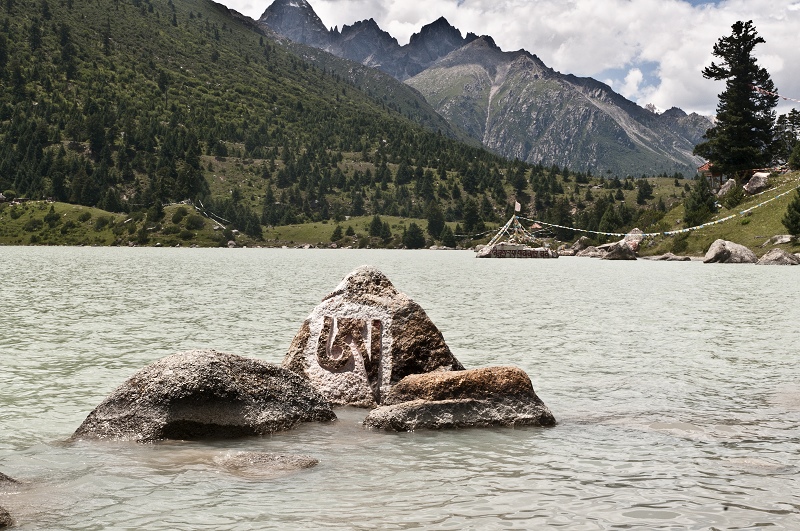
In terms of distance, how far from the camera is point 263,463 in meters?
11.9

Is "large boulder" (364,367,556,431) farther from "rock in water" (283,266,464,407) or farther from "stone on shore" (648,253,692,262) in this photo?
"stone on shore" (648,253,692,262)

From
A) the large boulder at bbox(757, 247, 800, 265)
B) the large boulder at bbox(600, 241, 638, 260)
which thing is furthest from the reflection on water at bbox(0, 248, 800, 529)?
the large boulder at bbox(600, 241, 638, 260)

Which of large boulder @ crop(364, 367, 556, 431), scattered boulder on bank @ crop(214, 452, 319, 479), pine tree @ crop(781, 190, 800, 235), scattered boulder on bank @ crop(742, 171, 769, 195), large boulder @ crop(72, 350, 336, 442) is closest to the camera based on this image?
scattered boulder on bank @ crop(214, 452, 319, 479)

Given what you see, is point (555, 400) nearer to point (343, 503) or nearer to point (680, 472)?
point (680, 472)

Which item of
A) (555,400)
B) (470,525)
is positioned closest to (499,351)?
(555,400)

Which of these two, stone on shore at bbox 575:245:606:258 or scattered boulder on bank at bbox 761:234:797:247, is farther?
stone on shore at bbox 575:245:606:258

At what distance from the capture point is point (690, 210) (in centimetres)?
13650

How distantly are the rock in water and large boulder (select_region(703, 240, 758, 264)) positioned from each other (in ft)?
345

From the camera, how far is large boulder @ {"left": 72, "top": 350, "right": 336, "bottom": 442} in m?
13.9

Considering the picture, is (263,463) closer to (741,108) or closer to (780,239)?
(780,239)

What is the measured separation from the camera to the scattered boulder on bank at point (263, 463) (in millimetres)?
11508

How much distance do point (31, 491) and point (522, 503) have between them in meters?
7.01

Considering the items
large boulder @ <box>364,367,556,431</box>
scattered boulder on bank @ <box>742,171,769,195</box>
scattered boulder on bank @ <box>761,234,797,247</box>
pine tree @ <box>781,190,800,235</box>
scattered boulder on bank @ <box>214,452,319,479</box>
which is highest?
scattered boulder on bank @ <box>742,171,769,195</box>

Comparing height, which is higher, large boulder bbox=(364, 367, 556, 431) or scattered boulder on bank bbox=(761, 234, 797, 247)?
scattered boulder on bank bbox=(761, 234, 797, 247)
